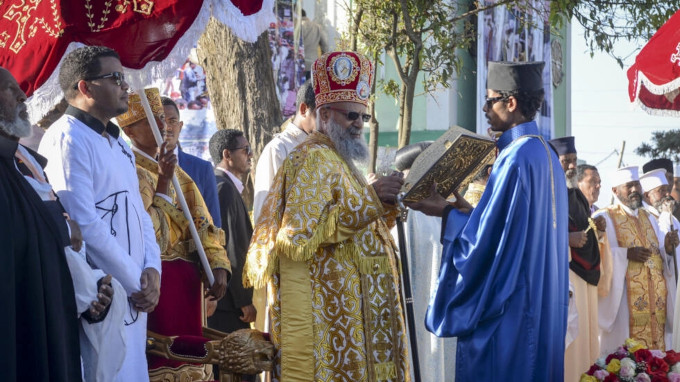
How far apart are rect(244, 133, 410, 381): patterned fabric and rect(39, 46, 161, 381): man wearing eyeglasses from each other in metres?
0.77

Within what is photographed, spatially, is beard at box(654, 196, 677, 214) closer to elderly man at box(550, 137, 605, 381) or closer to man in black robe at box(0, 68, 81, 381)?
elderly man at box(550, 137, 605, 381)

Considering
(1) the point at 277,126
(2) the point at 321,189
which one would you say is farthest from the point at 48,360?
(1) the point at 277,126

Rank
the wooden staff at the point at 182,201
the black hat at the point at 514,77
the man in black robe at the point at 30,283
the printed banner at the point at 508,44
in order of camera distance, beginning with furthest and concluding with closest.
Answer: the printed banner at the point at 508,44 → the black hat at the point at 514,77 → the wooden staff at the point at 182,201 → the man in black robe at the point at 30,283

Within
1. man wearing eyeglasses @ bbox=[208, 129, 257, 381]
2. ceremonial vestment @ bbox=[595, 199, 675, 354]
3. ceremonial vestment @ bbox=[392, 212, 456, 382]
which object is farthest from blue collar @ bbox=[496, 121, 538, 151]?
ceremonial vestment @ bbox=[595, 199, 675, 354]

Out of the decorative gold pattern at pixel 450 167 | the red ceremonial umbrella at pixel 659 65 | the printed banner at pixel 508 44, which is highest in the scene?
the printed banner at pixel 508 44

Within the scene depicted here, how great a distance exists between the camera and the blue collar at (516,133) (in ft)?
20.1

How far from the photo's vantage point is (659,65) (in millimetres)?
8516

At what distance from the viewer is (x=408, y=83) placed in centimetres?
1029

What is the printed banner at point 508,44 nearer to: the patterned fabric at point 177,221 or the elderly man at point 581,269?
the elderly man at point 581,269

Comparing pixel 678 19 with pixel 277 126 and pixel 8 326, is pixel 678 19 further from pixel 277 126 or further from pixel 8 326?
pixel 8 326

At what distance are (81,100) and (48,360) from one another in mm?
1620

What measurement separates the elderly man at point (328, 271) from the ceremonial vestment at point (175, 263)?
512 millimetres

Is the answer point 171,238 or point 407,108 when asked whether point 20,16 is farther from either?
point 407,108

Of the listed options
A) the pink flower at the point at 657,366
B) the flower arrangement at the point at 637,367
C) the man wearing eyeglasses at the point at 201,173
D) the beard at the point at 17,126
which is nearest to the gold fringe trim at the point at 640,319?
the flower arrangement at the point at 637,367
